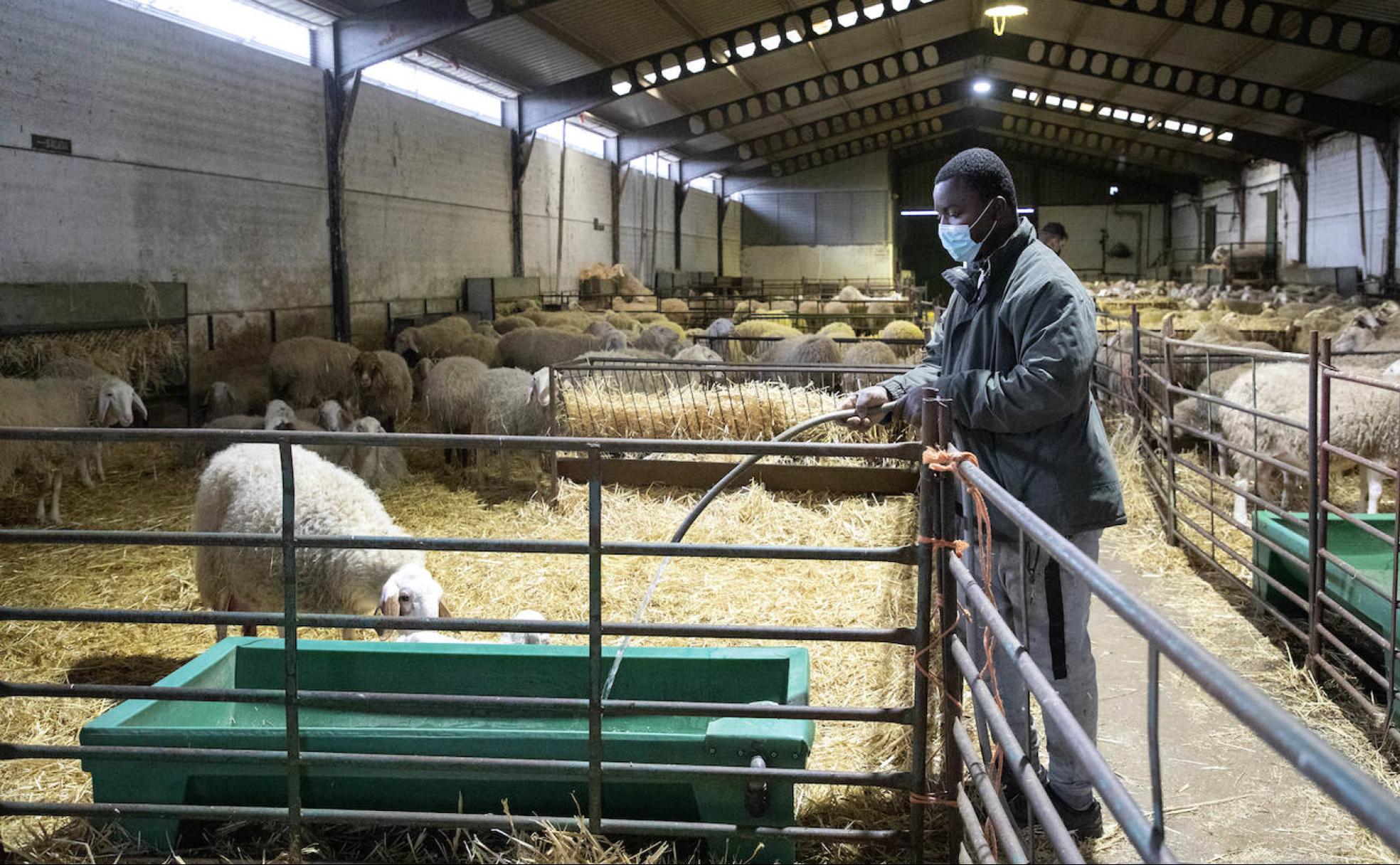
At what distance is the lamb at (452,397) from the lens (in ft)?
37.5

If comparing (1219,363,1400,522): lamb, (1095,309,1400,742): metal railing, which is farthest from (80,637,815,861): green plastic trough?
(1219,363,1400,522): lamb

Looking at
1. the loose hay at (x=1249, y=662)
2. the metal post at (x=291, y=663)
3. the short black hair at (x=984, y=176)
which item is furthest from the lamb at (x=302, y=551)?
the loose hay at (x=1249, y=662)

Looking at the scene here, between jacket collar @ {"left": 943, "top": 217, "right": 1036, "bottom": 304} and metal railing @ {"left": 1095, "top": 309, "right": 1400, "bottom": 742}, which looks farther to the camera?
metal railing @ {"left": 1095, "top": 309, "right": 1400, "bottom": 742}

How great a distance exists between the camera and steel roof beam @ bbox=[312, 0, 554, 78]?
14703mm

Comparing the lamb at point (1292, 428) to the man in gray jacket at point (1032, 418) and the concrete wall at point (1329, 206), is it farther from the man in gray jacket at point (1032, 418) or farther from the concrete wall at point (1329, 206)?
the concrete wall at point (1329, 206)

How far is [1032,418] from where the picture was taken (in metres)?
3.16

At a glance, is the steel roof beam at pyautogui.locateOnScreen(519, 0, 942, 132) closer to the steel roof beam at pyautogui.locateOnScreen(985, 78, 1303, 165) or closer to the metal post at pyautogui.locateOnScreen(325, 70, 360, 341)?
the metal post at pyautogui.locateOnScreen(325, 70, 360, 341)

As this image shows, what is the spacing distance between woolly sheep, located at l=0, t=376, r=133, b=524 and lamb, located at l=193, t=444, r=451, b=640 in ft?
12.0

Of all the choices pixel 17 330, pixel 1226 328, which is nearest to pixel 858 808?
pixel 17 330

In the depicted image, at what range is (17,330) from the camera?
10.2 metres

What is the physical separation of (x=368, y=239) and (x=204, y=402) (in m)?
4.67

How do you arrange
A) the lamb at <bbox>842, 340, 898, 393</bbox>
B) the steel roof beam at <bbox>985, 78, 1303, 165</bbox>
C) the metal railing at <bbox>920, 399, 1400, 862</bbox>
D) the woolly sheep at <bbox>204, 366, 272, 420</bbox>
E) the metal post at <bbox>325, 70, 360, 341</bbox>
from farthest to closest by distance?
the steel roof beam at <bbox>985, 78, 1303, 165</bbox>
the metal post at <bbox>325, 70, 360, 341</bbox>
the woolly sheep at <bbox>204, 366, 272, 420</bbox>
the lamb at <bbox>842, 340, 898, 393</bbox>
the metal railing at <bbox>920, 399, 1400, 862</bbox>

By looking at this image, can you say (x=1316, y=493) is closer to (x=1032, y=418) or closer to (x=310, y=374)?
(x=1032, y=418)

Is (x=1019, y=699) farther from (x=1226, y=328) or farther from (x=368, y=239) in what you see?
(x=368, y=239)
